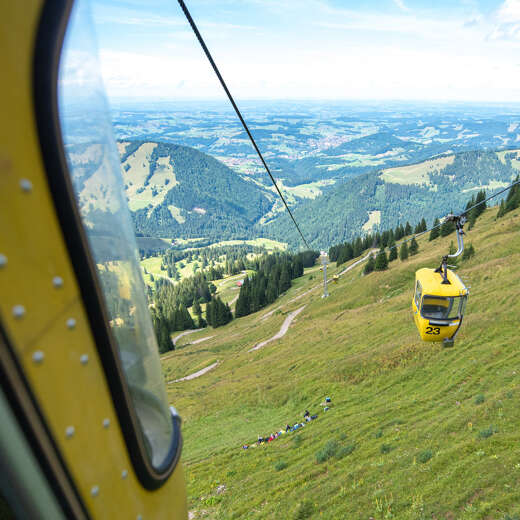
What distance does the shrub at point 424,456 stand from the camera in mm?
10914

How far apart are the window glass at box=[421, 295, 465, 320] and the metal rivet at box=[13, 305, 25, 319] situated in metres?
12.8

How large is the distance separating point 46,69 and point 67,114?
0.73ft

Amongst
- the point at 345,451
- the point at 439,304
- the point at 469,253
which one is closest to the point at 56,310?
the point at 439,304

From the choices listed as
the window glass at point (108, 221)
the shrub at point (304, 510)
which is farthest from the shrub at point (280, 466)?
the window glass at point (108, 221)

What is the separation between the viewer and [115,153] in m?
2.06

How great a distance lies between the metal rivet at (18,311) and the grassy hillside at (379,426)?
9888 mm

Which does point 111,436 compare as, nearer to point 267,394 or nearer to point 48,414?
point 48,414

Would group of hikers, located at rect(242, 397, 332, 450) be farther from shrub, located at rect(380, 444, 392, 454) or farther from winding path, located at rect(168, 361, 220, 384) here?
winding path, located at rect(168, 361, 220, 384)

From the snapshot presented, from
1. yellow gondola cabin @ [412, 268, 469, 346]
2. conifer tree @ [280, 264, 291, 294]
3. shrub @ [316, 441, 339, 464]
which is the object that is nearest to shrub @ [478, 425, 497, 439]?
yellow gondola cabin @ [412, 268, 469, 346]

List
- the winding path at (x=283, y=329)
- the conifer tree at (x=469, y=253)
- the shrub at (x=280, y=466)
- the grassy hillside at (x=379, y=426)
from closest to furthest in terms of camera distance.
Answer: the grassy hillside at (x=379, y=426)
the shrub at (x=280, y=466)
the conifer tree at (x=469, y=253)
the winding path at (x=283, y=329)

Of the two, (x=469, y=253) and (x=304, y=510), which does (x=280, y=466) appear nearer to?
(x=304, y=510)

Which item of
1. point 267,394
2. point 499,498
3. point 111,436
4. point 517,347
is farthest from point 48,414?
point 267,394

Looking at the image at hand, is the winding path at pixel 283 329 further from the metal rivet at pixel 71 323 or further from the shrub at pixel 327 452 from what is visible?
the metal rivet at pixel 71 323

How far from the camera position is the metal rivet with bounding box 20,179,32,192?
1.28 meters
